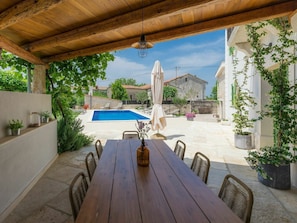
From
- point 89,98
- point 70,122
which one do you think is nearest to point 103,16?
point 70,122

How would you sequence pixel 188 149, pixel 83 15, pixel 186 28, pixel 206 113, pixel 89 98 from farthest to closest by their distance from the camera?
1. pixel 89 98
2. pixel 206 113
3. pixel 188 149
4. pixel 186 28
5. pixel 83 15

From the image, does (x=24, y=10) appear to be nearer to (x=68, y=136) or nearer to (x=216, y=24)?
(x=216, y=24)

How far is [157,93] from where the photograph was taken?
5.67 meters

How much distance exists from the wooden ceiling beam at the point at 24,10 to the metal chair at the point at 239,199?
246 centimetres

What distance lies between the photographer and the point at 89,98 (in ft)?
80.4

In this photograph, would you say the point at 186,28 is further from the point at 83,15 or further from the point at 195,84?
the point at 195,84

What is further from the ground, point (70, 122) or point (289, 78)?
point (289, 78)

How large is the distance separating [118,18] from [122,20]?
0.24 feet

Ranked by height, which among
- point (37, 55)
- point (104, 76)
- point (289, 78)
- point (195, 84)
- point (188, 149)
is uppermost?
point (195, 84)

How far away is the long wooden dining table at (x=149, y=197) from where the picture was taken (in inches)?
A: 45.6

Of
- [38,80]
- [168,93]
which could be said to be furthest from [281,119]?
[168,93]

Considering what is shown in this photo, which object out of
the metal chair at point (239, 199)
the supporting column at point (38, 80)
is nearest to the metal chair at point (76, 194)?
the metal chair at point (239, 199)

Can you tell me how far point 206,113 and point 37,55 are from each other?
635 inches

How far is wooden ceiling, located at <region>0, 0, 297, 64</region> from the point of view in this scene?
7.51ft
